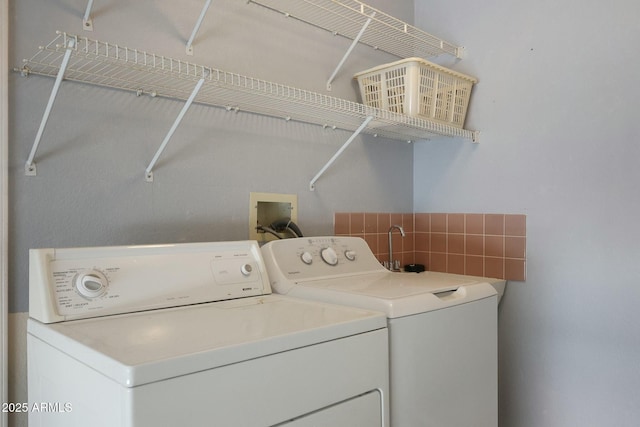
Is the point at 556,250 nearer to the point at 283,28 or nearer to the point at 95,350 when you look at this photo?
the point at 283,28

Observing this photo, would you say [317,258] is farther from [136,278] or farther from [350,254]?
[136,278]

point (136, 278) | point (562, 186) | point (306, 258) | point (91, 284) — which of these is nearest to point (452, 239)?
point (562, 186)

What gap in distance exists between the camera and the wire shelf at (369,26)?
196cm

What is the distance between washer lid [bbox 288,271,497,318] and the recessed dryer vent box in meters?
0.33

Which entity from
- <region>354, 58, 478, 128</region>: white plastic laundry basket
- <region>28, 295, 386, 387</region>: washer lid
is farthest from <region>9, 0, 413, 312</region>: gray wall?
<region>28, 295, 386, 387</region>: washer lid

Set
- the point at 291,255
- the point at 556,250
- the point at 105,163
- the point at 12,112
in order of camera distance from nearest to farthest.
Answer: the point at 12,112, the point at 105,163, the point at 291,255, the point at 556,250

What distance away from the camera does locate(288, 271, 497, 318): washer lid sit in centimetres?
133

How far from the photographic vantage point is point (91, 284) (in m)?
1.23

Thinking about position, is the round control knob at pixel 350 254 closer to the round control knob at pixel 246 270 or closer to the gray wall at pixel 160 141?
the gray wall at pixel 160 141

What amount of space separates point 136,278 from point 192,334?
37 cm

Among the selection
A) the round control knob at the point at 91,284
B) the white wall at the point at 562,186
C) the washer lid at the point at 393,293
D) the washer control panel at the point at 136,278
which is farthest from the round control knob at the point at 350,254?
the round control knob at the point at 91,284

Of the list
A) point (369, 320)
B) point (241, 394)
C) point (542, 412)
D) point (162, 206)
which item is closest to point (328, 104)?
point (162, 206)

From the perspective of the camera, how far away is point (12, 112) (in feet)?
4.33

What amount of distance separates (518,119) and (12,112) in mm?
2017
